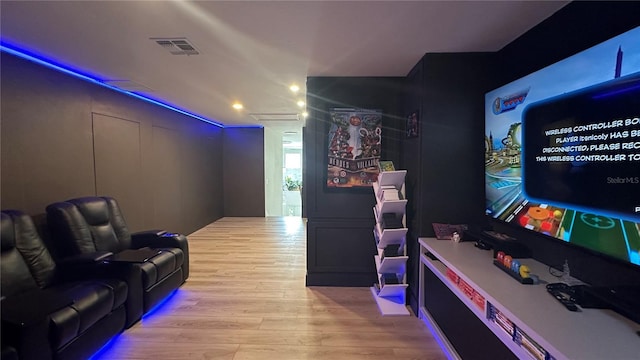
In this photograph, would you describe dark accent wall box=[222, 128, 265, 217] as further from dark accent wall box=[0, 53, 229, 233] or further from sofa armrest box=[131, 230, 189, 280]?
sofa armrest box=[131, 230, 189, 280]

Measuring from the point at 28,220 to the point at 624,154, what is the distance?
4140 mm

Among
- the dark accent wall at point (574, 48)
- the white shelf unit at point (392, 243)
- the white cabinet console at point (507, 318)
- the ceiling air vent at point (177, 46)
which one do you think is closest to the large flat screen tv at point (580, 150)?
the dark accent wall at point (574, 48)

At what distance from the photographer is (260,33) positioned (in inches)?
84.4

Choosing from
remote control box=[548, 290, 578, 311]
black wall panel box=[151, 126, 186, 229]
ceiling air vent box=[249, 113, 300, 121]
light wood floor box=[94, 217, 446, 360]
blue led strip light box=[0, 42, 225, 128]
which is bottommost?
light wood floor box=[94, 217, 446, 360]

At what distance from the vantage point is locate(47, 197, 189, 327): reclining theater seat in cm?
259

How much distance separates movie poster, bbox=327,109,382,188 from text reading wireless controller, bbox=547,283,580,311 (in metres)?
2.04

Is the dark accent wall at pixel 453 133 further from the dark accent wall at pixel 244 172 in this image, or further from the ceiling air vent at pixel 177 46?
the dark accent wall at pixel 244 172

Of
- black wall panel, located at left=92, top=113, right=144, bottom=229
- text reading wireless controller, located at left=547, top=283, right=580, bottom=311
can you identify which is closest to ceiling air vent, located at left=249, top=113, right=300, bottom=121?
black wall panel, located at left=92, top=113, right=144, bottom=229

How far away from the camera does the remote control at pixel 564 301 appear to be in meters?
1.33

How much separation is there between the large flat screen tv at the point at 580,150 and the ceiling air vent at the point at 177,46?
8.80ft

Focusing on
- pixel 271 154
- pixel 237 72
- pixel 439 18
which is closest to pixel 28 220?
pixel 237 72

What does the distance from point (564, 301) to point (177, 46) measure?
3257 millimetres

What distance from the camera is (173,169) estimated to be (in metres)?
5.21

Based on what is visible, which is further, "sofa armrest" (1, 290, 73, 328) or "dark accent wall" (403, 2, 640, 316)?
"dark accent wall" (403, 2, 640, 316)
